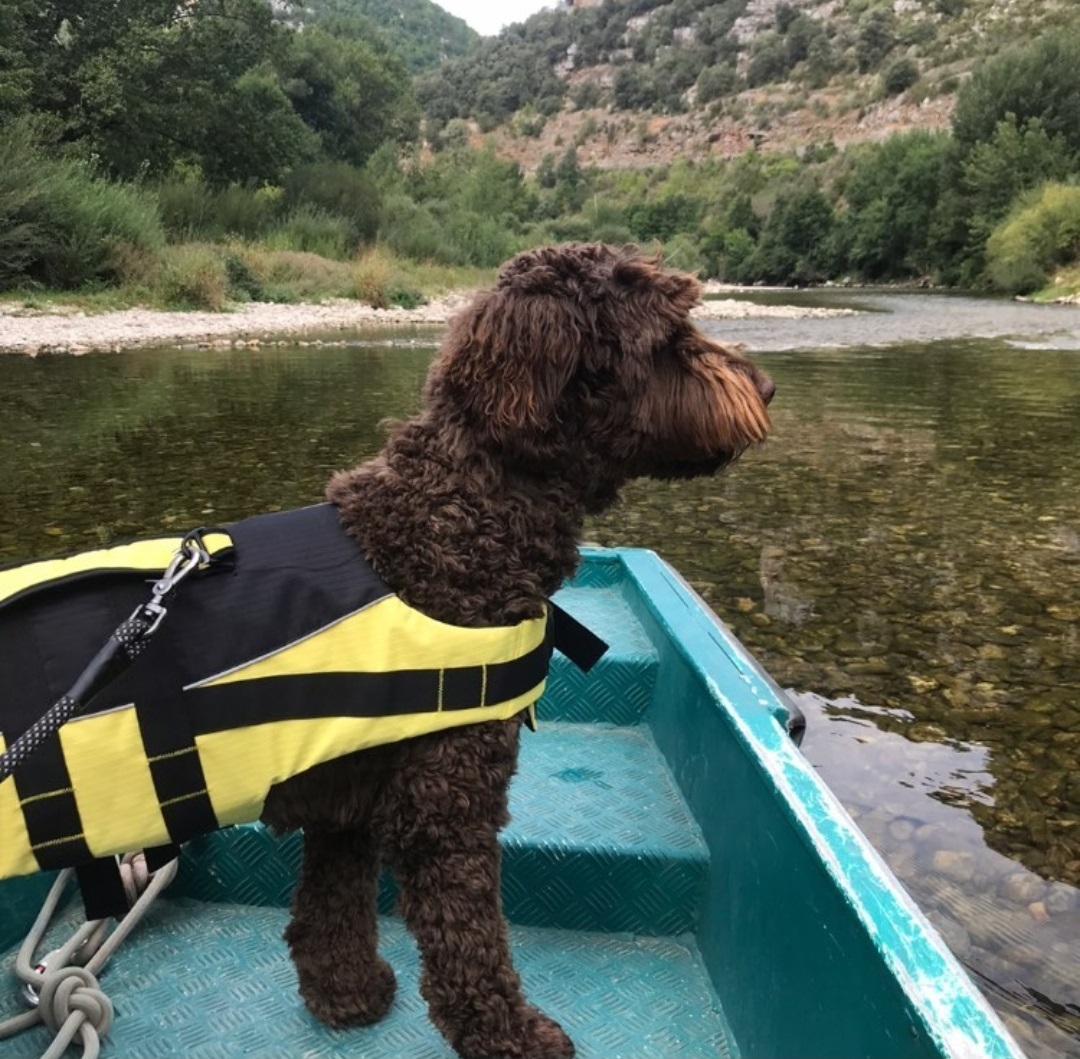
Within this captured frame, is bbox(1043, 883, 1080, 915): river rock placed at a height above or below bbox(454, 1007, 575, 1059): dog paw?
below

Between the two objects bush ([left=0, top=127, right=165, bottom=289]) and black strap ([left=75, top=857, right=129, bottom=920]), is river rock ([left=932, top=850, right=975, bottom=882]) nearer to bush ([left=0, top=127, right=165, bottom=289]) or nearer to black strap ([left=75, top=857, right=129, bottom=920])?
black strap ([left=75, top=857, right=129, bottom=920])

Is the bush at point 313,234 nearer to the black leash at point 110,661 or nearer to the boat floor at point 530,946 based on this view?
the boat floor at point 530,946

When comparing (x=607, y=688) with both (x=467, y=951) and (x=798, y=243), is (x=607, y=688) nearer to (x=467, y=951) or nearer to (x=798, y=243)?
(x=467, y=951)

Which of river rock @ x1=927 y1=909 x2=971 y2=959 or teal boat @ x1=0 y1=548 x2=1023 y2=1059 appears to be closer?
teal boat @ x1=0 y1=548 x2=1023 y2=1059

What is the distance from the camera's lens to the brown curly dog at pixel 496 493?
6.58 ft

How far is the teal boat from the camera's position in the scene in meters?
1.99

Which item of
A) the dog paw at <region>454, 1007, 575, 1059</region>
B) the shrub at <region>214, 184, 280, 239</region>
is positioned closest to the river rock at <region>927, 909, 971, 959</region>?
the dog paw at <region>454, 1007, 575, 1059</region>

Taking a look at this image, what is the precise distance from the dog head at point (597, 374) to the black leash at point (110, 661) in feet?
2.29

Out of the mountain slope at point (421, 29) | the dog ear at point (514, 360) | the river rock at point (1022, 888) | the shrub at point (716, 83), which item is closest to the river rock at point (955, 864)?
the river rock at point (1022, 888)

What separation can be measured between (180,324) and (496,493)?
22.2m

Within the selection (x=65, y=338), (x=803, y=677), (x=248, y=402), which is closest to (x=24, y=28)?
(x=65, y=338)

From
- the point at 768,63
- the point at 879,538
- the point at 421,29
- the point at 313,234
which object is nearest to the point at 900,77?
the point at 768,63

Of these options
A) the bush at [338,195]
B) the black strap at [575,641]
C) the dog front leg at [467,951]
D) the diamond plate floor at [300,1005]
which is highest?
the bush at [338,195]

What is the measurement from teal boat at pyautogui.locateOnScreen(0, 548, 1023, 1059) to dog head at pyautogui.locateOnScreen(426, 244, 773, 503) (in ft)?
2.69
